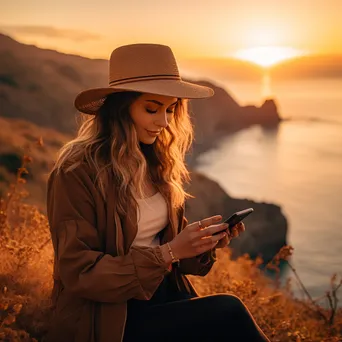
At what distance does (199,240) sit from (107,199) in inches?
19.7

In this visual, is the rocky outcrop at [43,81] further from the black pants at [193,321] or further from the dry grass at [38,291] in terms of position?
the black pants at [193,321]

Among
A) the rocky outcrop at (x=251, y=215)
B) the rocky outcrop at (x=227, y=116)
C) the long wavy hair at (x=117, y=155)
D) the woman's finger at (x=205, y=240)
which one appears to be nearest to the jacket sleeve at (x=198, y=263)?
the long wavy hair at (x=117, y=155)

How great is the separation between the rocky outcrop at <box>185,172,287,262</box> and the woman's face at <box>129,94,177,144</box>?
30.9 m


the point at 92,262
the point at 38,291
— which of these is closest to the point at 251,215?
the point at 38,291

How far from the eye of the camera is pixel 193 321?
2.68 m

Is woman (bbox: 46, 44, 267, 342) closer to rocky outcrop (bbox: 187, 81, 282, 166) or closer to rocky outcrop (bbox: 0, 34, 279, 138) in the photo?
rocky outcrop (bbox: 0, 34, 279, 138)

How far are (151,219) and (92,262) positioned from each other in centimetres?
48

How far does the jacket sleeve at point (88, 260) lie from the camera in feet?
8.23

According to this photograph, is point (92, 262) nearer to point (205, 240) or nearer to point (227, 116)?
point (205, 240)

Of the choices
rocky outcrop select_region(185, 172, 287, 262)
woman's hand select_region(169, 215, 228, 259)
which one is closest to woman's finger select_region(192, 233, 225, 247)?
woman's hand select_region(169, 215, 228, 259)

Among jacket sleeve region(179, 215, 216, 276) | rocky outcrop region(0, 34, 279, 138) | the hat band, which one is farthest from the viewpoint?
rocky outcrop region(0, 34, 279, 138)

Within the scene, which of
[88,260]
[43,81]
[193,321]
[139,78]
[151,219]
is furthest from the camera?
[43,81]

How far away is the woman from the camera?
8.31 ft

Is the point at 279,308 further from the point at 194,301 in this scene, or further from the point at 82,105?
the point at 82,105
